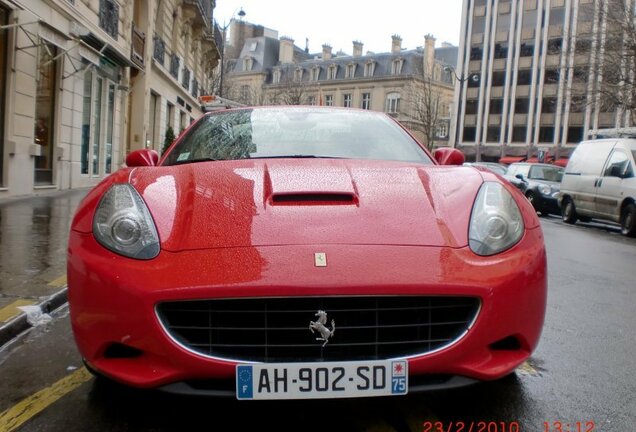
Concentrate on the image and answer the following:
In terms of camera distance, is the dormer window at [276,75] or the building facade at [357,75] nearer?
the building facade at [357,75]

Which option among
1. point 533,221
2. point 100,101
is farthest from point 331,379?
point 100,101

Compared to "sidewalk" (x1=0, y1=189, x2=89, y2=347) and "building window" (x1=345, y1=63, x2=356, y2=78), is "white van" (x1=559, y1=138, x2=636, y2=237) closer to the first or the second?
"sidewalk" (x1=0, y1=189, x2=89, y2=347)

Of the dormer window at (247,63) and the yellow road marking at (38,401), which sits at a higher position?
the dormer window at (247,63)

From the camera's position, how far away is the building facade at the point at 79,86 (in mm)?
10430

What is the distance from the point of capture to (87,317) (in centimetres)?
209

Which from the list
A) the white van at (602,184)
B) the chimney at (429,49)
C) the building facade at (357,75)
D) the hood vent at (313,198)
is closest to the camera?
the hood vent at (313,198)

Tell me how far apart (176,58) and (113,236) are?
2370 centimetres

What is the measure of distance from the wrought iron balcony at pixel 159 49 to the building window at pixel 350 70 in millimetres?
52126

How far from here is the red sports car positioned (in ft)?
6.36

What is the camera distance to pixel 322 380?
1.91 m

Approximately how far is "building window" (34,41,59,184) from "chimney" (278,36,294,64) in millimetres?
69425

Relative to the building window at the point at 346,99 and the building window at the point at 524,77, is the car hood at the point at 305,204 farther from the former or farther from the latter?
the building window at the point at 346,99

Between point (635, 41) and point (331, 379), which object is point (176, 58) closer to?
point (635, 41)

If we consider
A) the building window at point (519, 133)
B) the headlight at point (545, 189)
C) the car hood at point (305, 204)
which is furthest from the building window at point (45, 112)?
the building window at point (519, 133)
